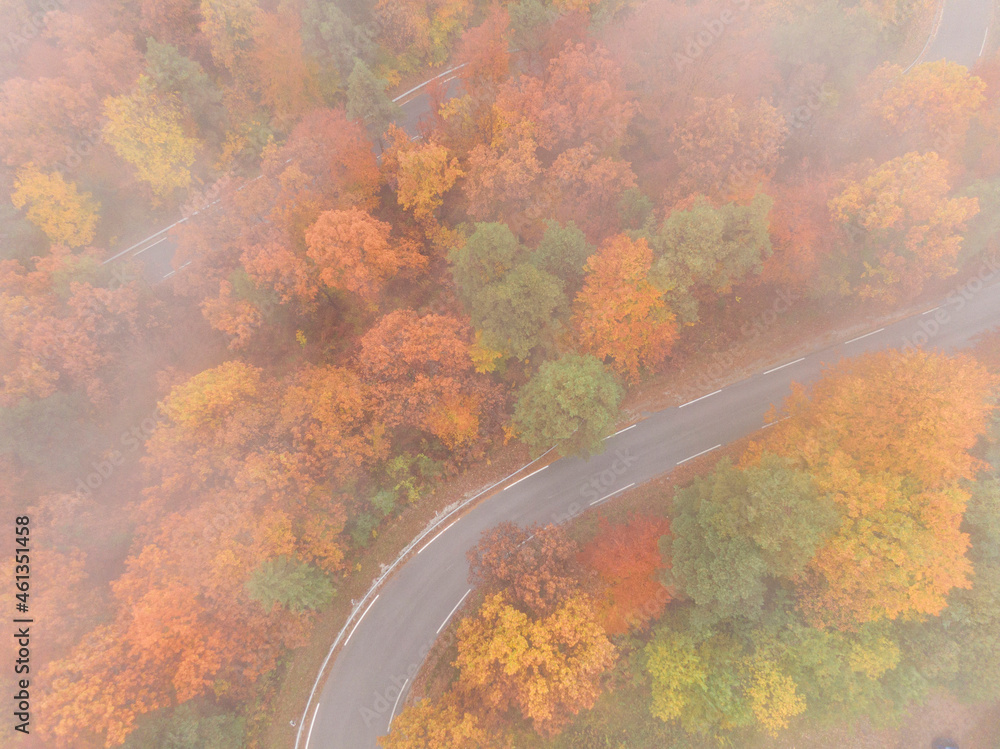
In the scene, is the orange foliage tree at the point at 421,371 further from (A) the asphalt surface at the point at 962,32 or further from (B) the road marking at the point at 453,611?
(A) the asphalt surface at the point at 962,32

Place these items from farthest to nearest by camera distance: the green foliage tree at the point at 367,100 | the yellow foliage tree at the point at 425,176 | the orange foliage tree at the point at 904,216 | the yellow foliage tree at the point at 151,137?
1. the yellow foliage tree at the point at 151,137
2. the green foliage tree at the point at 367,100
3. the yellow foliage tree at the point at 425,176
4. the orange foliage tree at the point at 904,216

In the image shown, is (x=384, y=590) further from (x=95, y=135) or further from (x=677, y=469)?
(x=95, y=135)

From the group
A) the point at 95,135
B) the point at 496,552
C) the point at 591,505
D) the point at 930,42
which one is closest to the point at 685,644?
the point at 591,505

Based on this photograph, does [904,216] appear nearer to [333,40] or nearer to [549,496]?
[549,496]

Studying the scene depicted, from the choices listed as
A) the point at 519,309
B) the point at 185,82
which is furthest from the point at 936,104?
the point at 185,82

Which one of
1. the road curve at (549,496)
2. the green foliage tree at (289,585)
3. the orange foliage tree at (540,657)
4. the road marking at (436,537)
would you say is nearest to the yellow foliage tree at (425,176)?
the road curve at (549,496)
